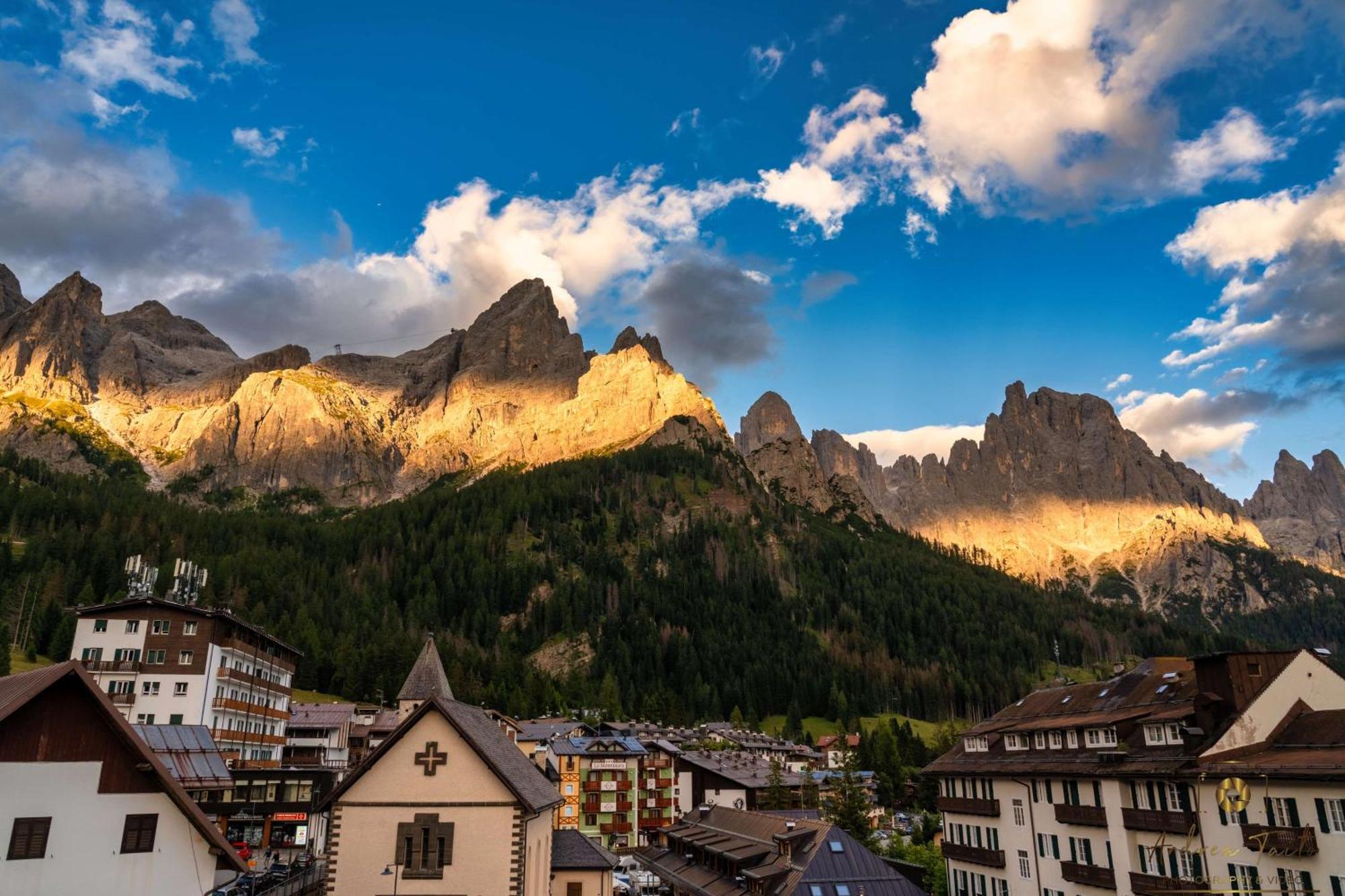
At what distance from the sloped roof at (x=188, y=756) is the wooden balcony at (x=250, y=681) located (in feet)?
145

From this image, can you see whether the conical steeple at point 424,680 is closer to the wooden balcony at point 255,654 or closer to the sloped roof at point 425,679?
the sloped roof at point 425,679

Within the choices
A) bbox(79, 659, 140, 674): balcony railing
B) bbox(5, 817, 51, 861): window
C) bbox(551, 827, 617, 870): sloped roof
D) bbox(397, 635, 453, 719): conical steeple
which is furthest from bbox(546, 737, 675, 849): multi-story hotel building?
bbox(5, 817, 51, 861): window

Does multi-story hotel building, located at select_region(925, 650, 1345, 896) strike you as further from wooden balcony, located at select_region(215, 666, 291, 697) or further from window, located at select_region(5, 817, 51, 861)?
wooden balcony, located at select_region(215, 666, 291, 697)

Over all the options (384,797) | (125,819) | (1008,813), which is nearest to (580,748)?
(1008,813)

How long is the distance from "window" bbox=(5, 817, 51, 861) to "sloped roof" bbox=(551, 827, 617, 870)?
3714 cm

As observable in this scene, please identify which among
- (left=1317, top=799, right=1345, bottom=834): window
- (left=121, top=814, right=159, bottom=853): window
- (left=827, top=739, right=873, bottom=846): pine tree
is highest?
(left=121, top=814, right=159, bottom=853): window

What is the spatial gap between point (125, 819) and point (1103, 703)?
5675 cm

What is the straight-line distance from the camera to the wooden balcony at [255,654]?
92062 millimetres

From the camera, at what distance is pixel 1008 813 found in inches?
2452

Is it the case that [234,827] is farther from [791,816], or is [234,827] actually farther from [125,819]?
[125,819]

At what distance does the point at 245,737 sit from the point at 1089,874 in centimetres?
8108

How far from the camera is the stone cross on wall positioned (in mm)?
44062

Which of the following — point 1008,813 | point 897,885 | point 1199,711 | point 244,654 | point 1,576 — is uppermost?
point 1,576

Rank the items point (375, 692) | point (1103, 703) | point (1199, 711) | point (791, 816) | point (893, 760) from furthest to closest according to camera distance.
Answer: point (375, 692), point (893, 760), point (791, 816), point (1103, 703), point (1199, 711)
